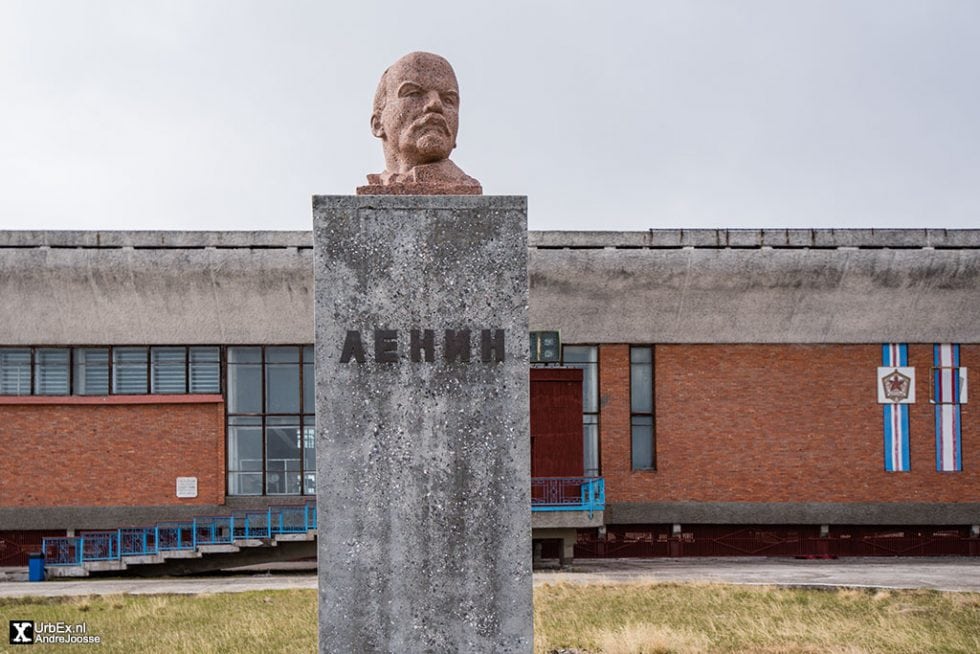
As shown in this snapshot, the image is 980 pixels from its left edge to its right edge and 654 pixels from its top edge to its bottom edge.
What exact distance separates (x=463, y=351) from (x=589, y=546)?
30.0m

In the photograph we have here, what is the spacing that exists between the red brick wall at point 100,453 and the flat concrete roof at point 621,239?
4.65m

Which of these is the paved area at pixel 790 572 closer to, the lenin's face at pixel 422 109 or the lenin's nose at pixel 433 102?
the lenin's face at pixel 422 109

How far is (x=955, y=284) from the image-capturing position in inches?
1453

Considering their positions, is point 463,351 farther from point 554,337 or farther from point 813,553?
point 813,553

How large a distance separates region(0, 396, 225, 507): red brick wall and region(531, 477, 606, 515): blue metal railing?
32.5ft

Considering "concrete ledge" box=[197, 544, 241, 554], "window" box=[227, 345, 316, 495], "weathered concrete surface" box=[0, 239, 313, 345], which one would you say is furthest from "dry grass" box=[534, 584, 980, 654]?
"weathered concrete surface" box=[0, 239, 313, 345]

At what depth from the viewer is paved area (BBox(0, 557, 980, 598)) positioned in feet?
89.9

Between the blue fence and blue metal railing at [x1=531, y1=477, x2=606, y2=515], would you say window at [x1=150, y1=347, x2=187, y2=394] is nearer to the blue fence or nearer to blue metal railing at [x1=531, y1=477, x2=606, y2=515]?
the blue fence

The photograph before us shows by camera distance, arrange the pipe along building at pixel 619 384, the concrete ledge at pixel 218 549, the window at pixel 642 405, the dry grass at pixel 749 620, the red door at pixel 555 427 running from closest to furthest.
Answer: the dry grass at pixel 749 620 → the concrete ledge at pixel 218 549 → the red door at pixel 555 427 → the pipe along building at pixel 619 384 → the window at pixel 642 405

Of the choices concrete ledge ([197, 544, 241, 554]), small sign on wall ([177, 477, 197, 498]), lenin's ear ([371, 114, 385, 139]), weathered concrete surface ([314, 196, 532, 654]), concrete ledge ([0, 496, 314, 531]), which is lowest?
Answer: concrete ledge ([197, 544, 241, 554])

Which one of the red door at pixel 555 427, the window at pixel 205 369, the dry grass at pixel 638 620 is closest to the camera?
the dry grass at pixel 638 620

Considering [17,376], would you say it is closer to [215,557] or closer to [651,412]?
[215,557]

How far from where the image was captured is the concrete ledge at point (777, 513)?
37.6 meters

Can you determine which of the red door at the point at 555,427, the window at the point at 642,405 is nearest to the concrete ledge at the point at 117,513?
the red door at the point at 555,427
